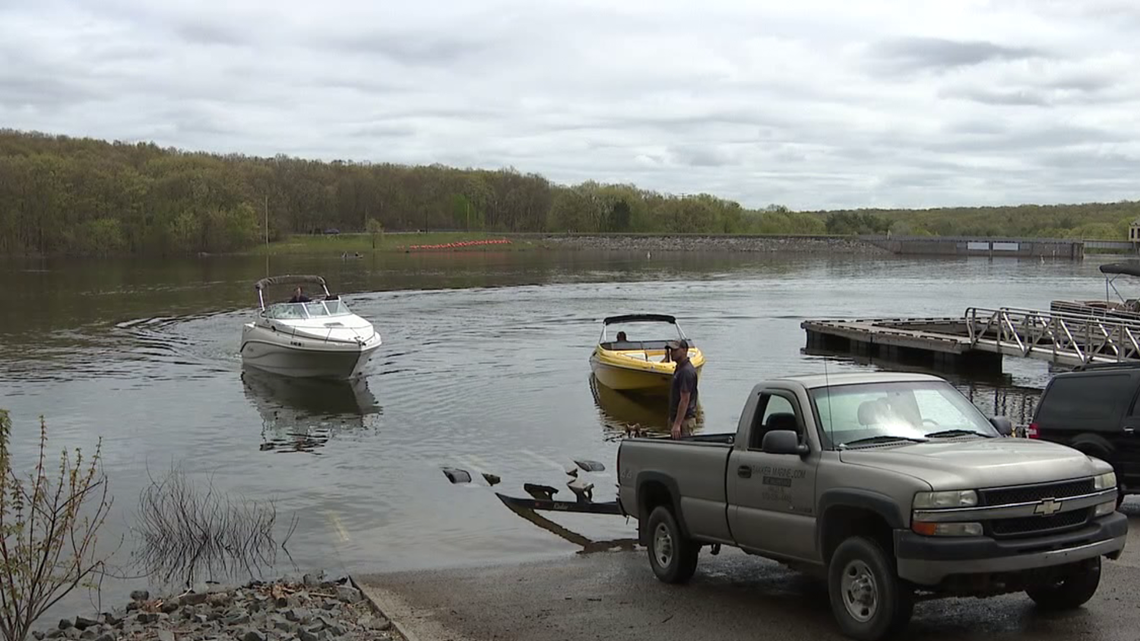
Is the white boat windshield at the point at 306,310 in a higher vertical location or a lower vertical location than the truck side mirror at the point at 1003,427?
lower

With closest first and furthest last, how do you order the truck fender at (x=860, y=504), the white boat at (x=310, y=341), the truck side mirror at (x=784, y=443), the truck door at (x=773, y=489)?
the truck fender at (x=860, y=504), the truck side mirror at (x=784, y=443), the truck door at (x=773, y=489), the white boat at (x=310, y=341)

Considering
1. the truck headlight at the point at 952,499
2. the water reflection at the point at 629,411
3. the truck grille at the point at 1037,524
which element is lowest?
the water reflection at the point at 629,411

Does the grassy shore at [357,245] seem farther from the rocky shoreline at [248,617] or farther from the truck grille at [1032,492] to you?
the truck grille at [1032,492]

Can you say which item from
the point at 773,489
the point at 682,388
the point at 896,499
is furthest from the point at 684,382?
the point at 896,499

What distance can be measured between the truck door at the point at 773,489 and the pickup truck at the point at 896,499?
0.01m

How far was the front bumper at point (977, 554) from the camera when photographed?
8039 millimetres

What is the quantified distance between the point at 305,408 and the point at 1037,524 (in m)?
25.3

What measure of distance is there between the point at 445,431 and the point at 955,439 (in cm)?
1860

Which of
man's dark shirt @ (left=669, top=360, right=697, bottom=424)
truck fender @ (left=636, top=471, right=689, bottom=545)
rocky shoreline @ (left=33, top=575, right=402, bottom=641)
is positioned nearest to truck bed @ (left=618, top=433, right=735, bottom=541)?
truck fender @ (left=636, top=471, right=689, bottom=545)

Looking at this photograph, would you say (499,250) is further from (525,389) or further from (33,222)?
(525,389)

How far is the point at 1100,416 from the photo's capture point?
46.9ft

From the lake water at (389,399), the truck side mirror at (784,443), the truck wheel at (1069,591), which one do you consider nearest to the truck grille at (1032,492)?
the truck wheel at (1069,591)

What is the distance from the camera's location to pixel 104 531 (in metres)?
16.8

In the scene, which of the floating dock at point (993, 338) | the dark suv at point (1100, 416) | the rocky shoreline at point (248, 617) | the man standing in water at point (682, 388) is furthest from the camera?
the floating dock at point (993, 338)
